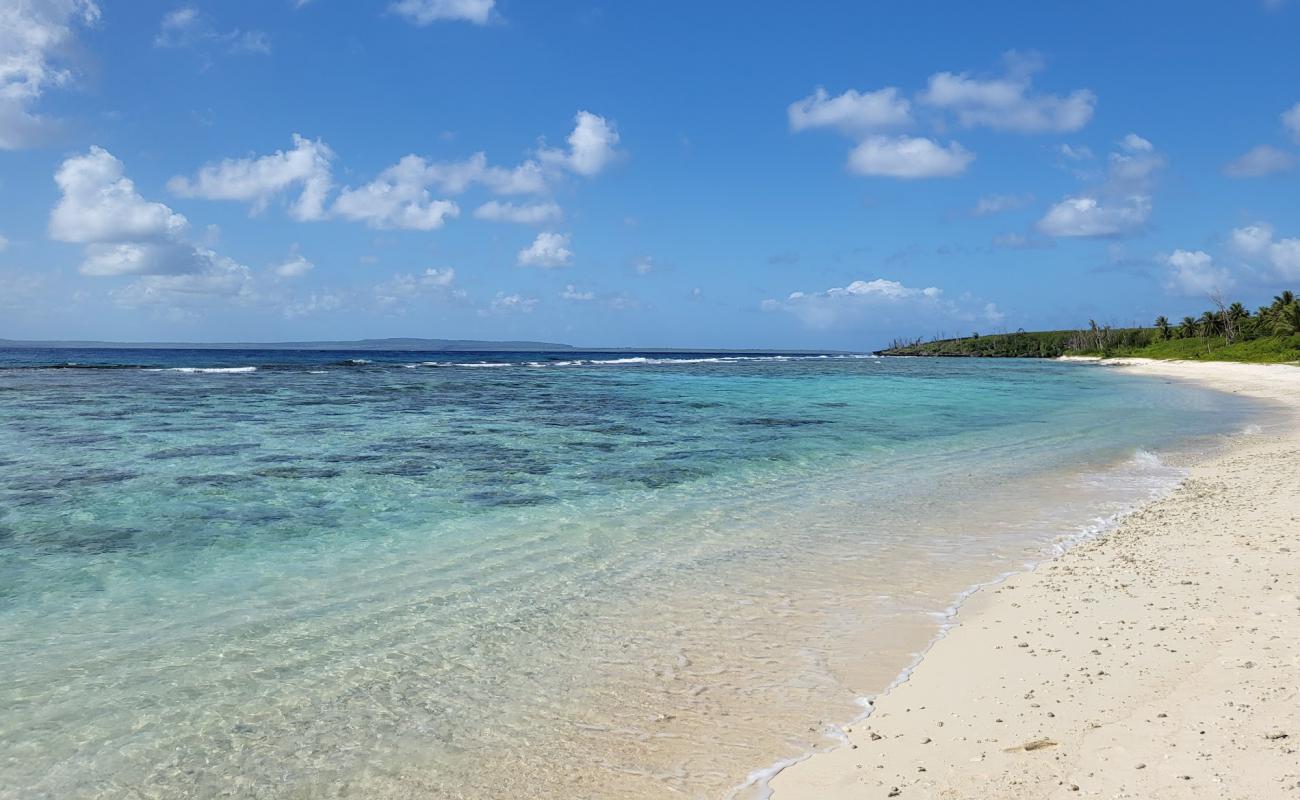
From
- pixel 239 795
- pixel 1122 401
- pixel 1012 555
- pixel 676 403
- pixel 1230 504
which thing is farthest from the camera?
pixel 1122 401

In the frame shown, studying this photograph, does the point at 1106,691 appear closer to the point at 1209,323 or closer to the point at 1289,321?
the point at 1289,321

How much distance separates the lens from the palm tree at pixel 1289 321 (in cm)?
8081

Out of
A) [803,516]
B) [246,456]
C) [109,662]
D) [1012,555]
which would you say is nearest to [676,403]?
[246,456]

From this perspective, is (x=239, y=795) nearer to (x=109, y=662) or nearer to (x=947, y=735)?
(x=109, y=662)

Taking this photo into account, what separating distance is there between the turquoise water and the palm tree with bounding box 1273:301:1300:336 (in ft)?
268

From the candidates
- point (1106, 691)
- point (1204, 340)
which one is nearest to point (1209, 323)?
point (1204, 340)

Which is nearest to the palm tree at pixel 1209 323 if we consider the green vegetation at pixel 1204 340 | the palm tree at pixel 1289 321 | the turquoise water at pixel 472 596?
the green vegetation at pixel 1204 340

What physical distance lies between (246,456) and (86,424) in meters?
9.86

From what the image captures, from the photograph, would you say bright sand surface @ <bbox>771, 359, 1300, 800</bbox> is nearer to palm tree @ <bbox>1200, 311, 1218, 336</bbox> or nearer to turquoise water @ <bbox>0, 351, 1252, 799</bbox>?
turquoise water @ <bbox>0, 351, 1252, 799</bbox>

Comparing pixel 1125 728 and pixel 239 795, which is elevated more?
pixel 1125 728

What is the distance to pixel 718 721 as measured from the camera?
566cm

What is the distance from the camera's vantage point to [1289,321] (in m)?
82.0

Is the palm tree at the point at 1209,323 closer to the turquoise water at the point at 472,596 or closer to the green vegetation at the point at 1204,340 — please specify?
the green vegetation at the point at 1204,340

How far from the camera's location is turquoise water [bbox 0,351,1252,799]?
5246mm
